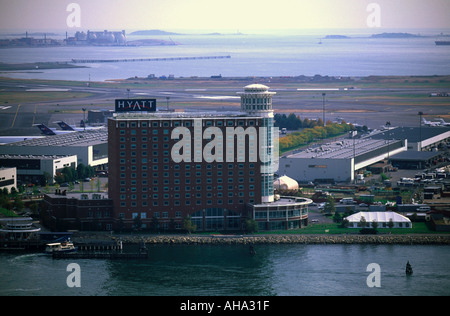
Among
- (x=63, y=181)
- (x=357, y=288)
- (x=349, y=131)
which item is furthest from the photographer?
(x=349, y=131)

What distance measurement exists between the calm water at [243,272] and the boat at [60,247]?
549 millimetres

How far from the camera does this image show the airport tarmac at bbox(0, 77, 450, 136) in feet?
403

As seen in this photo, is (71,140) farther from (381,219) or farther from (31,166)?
(381,219)

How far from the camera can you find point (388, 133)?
96.0m

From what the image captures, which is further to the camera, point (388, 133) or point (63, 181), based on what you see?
point (388, 133)

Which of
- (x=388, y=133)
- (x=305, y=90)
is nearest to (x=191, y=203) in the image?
(x=388, y=133)

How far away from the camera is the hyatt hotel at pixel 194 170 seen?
60.2m

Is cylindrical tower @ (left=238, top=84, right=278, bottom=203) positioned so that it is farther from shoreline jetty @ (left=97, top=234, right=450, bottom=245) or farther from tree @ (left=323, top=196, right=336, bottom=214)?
tree @ (left=323, top=196, right=336, bottom=214)

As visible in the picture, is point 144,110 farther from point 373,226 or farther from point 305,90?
point 305,90

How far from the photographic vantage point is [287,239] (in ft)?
191

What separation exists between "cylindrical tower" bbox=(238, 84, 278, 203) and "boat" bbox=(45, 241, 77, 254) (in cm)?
1082

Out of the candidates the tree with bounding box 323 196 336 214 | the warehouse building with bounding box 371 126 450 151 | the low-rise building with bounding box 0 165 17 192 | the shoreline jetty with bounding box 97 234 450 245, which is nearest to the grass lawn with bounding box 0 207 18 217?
the low-rise building with bounding box 0 165 17 192

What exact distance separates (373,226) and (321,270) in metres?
9.32

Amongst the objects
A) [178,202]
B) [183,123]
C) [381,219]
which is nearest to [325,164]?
[381,219]
